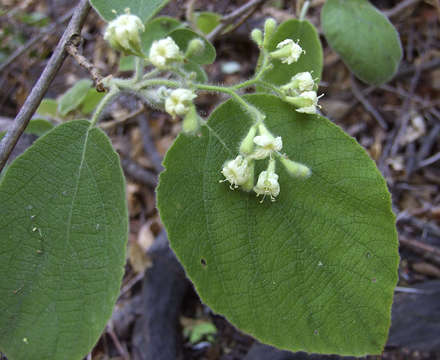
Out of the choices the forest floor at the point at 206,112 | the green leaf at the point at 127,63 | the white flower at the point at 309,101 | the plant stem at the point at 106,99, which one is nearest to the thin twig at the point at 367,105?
the forest floor at the point at 206,112

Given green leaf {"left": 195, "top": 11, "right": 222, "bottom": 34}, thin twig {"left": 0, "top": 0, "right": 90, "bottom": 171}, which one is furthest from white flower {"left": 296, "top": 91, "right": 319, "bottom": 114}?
green leaf {"left": 195, "top": 11, "right": 222, "bottom": 34}

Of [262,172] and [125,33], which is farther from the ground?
[125,33]

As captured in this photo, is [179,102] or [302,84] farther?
[302,84]

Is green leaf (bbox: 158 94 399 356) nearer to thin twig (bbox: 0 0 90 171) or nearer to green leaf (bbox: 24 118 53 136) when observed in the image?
thin twig (bbox: 0 0 90 171)

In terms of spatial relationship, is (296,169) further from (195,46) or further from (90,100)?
(90,100)

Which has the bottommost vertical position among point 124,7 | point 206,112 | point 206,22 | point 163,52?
point 206,112

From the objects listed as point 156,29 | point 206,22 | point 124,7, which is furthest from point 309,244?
point 206,22

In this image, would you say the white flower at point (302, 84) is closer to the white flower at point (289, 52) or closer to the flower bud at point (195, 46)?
the white flower at point (289, 52)
